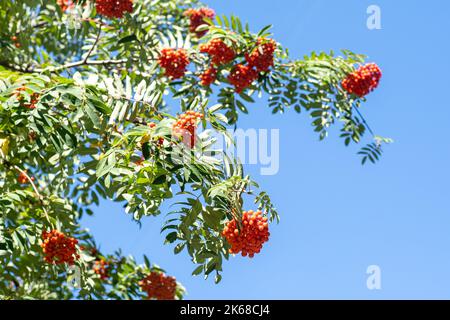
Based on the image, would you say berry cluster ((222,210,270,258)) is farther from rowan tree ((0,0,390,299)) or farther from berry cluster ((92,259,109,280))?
berry cluster ((92,259,109,280))

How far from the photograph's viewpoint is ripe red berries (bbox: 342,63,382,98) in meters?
7.49

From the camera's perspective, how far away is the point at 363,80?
7480 mm

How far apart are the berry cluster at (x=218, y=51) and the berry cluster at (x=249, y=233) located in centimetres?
258

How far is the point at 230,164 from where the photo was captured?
4758mm

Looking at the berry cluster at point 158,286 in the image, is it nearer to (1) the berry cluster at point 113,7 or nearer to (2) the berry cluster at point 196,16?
(1) the berry cluster at point 113,7

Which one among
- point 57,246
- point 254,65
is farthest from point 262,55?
point 57,246

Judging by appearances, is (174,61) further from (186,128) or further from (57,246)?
(186,128)

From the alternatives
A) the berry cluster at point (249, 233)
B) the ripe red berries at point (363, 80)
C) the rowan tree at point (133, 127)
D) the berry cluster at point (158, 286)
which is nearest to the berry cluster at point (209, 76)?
the rowan tree at point (133, 127)

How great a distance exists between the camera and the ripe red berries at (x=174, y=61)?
6934mm

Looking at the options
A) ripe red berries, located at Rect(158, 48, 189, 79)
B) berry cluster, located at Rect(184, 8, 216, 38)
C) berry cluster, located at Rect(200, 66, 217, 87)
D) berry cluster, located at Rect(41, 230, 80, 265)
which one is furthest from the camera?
berry cluster, located at Rect(184, 8, 216, 38)

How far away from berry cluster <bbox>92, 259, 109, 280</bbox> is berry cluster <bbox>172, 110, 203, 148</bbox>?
3.78 meters

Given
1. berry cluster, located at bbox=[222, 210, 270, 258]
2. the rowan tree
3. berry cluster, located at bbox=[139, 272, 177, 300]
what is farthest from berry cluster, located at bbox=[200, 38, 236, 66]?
berry cluster, located at bbox=[222, 210, 270, 258]

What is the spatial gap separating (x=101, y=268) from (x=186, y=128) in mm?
3850
